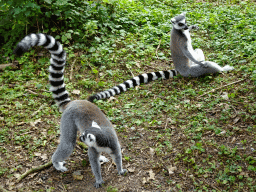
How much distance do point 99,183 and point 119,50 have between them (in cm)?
453

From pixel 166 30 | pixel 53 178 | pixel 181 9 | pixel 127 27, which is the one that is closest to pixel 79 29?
pixel 127 27

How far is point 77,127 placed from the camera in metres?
4.07

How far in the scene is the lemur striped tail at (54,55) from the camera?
3.41 m

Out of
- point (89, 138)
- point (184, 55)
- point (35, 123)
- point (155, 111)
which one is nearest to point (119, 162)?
point (89, 138)

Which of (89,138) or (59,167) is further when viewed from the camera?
(59,167)

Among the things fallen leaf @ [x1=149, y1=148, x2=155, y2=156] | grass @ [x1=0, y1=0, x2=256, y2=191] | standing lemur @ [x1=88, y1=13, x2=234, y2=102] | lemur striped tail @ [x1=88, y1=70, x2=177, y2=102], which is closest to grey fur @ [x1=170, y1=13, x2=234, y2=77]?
standing lemur @ [x1=88, y1=13, x2=234, y2=102]

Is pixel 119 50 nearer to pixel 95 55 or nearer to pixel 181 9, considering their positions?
pixel 95 55

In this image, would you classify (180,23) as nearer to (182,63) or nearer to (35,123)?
(182,63)

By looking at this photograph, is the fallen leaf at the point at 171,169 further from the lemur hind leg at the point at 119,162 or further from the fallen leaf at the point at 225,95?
the fallen leaf at the point at 225,95

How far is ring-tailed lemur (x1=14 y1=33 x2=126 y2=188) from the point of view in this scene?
3.69 m

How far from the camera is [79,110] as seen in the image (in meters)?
4.03

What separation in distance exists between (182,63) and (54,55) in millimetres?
3561

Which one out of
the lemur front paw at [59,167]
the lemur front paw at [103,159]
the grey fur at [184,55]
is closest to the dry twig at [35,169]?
the lemur front paw at [59,167]

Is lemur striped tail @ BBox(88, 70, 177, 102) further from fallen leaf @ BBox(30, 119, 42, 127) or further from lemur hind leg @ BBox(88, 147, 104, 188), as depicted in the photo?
lemur hind leg @ BBox(88, 147, 104, 188)
